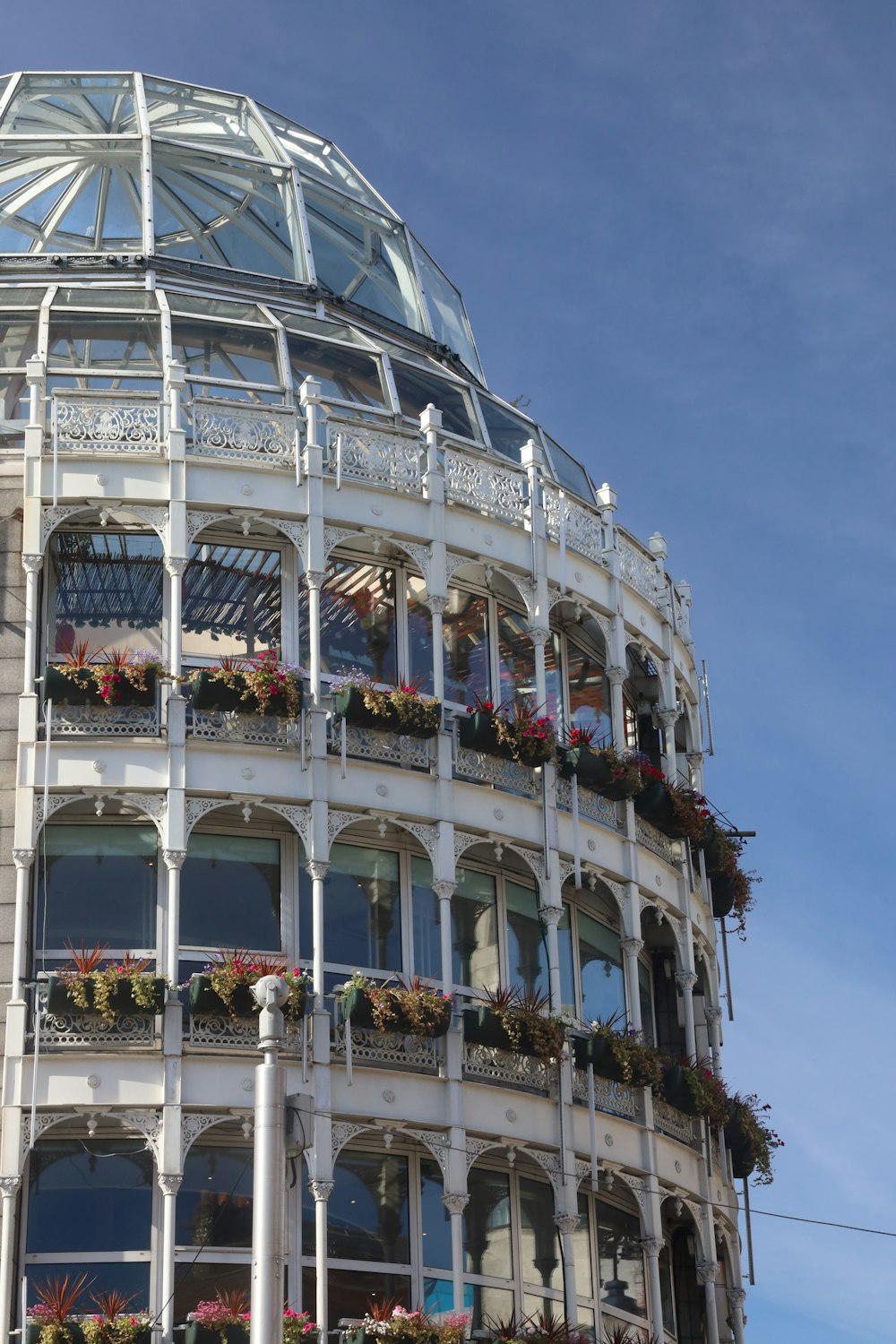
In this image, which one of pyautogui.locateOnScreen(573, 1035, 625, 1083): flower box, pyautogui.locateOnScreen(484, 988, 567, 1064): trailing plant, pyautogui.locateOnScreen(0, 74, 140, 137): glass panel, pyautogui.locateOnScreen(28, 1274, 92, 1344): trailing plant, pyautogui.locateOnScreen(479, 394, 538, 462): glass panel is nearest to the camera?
pyautogui.locateOnScreen(28, 1274, 92, 1344): trailing plant

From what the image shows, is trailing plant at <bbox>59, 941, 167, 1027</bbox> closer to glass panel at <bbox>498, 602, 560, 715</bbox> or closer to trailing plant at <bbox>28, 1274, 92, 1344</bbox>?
trailing plant at <bbox>28, 1274, 92, 1344</bbox>

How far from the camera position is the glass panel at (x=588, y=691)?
138 feet

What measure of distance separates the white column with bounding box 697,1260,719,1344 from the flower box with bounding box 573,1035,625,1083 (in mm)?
4635

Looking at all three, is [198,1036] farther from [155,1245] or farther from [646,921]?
[646,921]

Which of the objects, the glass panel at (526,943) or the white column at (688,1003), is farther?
the white column at (688,1003)

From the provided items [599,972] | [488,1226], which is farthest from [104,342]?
[488,1226]

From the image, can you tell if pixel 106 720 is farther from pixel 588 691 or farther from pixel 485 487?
pixel 588 691

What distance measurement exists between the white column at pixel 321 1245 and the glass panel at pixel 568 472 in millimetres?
16159

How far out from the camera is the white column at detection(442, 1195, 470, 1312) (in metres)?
33.5

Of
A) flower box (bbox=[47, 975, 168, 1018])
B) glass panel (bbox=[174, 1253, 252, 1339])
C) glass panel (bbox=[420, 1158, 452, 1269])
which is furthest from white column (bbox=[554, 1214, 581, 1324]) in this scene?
flower box (bbox=[47, 975, 168, 1018])

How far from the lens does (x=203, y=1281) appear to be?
3238cm

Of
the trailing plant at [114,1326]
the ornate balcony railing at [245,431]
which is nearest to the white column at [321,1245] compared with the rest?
the trailing plant at [114,1326]

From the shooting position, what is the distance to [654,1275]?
3706cm

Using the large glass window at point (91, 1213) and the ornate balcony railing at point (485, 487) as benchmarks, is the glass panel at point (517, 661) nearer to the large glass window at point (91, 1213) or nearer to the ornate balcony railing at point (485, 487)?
the ornate balcony railing at point (485, 487)
